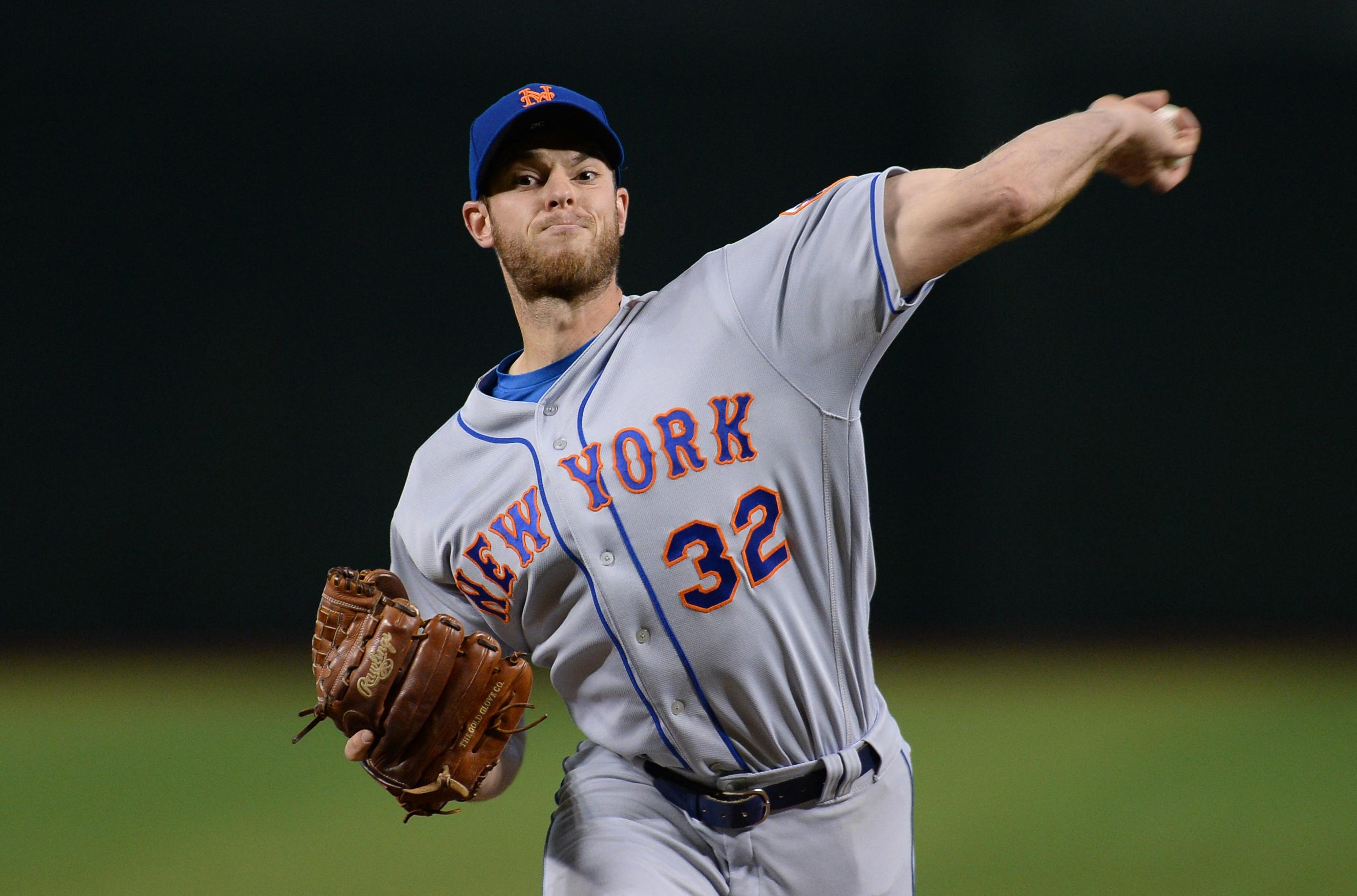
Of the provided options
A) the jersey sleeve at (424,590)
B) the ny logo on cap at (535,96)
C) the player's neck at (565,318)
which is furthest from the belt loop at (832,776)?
the ny logo on cap at (535,96)

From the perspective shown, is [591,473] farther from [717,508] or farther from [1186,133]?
[1186,133]

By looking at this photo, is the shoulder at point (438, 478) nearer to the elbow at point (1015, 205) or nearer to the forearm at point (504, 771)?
the forearm at point (504, 771)

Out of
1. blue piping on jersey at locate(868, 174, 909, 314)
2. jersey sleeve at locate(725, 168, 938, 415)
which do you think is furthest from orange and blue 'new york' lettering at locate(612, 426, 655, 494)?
blue piping on jersey at locate(868, 174, 909, 314)

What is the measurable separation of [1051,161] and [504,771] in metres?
1.59

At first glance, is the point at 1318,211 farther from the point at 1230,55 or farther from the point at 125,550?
the point at 125,550

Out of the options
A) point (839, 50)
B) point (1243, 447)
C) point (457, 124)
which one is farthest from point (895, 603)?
point (457, 124)

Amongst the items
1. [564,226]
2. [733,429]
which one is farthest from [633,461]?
[564,226]

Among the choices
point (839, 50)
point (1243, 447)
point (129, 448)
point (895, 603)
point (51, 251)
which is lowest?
point (895, 603)

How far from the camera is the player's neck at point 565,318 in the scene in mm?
2496

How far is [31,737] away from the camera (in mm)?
5637

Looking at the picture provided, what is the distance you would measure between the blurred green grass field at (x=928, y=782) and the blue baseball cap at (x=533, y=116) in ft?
8.13

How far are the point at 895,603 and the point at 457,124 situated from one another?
3.46 metres

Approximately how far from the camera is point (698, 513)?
2.19 m

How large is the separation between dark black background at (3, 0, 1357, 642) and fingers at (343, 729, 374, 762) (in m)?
4.57
